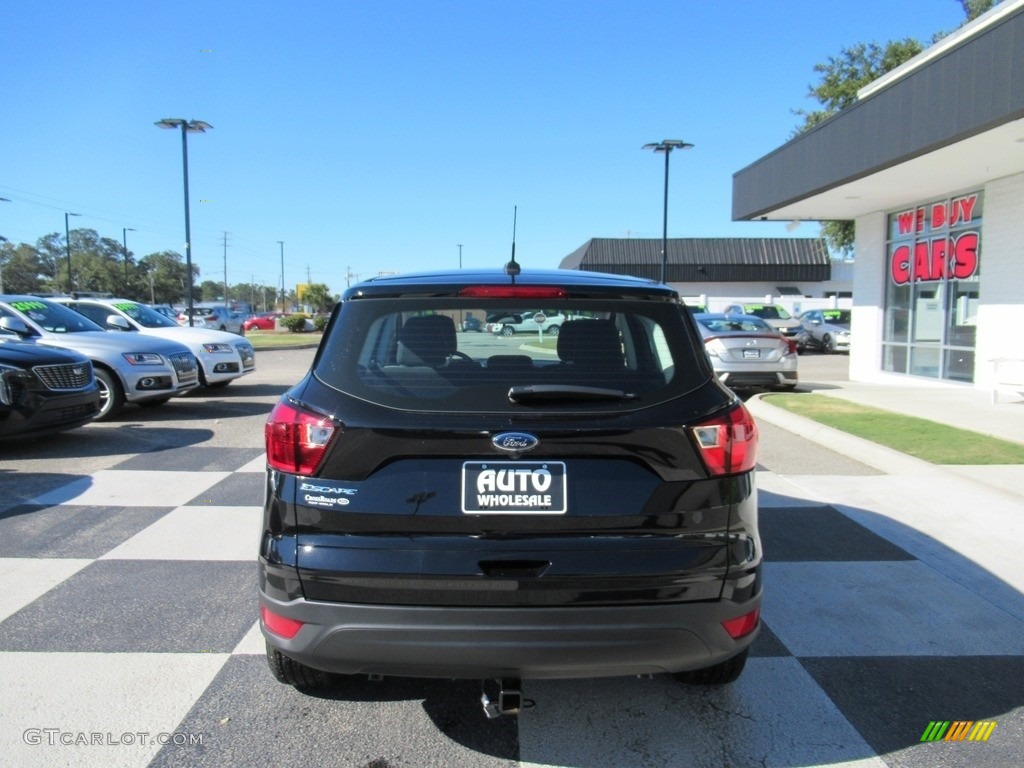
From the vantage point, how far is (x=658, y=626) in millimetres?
2529

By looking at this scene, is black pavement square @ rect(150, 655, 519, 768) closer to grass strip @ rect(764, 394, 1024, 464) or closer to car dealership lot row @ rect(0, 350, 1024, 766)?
car dealership lot row @ rect(0, 350, 1024, 766)

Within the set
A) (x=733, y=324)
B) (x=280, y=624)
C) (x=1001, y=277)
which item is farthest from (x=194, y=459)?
(x=1001, y=277)

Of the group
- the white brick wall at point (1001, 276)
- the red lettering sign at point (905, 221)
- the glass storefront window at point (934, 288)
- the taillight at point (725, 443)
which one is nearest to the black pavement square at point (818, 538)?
the taillight at point (725, 443)

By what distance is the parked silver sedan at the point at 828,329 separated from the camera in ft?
91.6

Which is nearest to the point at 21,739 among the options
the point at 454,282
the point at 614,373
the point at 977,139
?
the point at 454,282

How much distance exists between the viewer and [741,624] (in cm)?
269

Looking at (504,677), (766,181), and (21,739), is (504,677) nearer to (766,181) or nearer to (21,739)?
(21,739)

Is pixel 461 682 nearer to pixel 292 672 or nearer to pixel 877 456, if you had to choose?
pixel 292 672

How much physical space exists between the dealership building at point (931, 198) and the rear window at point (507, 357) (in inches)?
319

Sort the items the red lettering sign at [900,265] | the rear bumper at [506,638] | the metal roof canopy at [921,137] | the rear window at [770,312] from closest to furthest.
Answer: the rear bumper at [506,638] → the metal roof canopy at [921,137] → the red lettering sign at [900,265] → the rear window at [770,312]

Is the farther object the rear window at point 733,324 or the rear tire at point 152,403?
the rear window at point 733,324

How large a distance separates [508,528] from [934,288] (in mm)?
14931

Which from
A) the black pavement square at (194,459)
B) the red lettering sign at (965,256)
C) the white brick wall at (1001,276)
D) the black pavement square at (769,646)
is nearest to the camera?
the black pavement square at (769,646)

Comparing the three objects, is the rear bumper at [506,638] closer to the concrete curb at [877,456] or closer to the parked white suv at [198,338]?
the concrete curb at [877,456]
